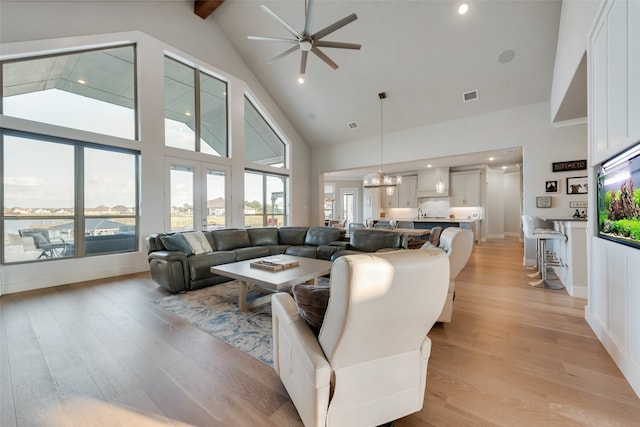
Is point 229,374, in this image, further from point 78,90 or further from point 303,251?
point 78,90

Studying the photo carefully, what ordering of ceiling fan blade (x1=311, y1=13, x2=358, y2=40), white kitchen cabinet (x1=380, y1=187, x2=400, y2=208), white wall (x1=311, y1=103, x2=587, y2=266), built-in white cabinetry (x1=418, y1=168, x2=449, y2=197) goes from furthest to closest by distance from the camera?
white kitchen cabinet (x1=380, y1=187, x2=400, y2=208), built-in white cabinetry (x1=418, y1=168, x2=449, y2=197), white wall (x1=311, y1=103, x2=587, y2=266), ceiling fan blade (x1=311, y1=13, x2=358, y2=40)

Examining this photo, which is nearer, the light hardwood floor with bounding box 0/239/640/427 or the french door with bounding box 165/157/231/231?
the light hardwood floor with bounding box 0/239/640/427

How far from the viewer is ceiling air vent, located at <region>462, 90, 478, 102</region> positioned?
5.31 metres

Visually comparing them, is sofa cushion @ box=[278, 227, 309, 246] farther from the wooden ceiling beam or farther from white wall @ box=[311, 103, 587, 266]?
the wooden ceiling beam

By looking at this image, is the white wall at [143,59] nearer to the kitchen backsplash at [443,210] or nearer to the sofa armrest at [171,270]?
the sofa armrest at [171,270]

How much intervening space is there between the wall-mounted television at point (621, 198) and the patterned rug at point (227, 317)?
276 cm

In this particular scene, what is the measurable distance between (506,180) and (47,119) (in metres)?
13.3

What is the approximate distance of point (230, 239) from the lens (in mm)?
A: 4801

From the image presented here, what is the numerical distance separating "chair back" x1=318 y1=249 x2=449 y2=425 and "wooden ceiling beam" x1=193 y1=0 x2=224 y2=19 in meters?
6.71

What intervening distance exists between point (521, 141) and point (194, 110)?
7258mm

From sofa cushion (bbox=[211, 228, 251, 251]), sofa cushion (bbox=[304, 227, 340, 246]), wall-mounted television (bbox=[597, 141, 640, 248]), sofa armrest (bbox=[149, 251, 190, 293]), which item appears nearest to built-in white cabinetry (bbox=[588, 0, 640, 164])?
wall-mounted television (bbox=[597, 141, 640, 248])

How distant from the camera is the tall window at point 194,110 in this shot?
18.0ft

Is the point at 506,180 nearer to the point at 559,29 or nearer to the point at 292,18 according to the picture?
the point at 559,29

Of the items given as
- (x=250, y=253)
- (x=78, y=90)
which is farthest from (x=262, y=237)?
(x=78, y=90)
